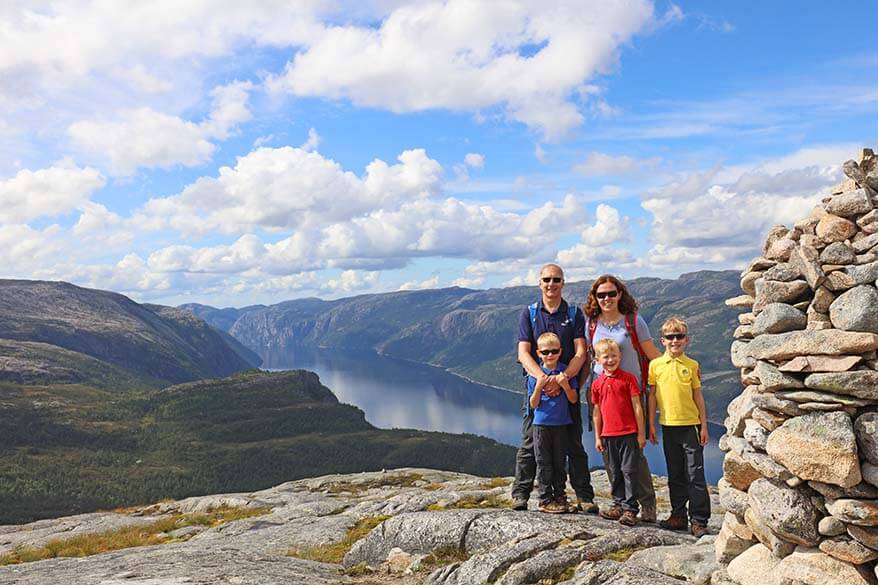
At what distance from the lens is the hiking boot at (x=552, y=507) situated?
1489 centimetres

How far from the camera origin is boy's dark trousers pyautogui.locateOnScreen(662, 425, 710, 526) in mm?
13008

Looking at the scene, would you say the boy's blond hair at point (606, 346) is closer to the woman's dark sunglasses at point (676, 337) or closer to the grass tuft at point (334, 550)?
the woman's dark sunglasses at point (676, 337)

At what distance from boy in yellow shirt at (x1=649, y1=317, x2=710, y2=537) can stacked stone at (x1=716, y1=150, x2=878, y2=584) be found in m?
2.24

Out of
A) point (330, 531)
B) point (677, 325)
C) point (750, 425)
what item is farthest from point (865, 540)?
point (330, 531)

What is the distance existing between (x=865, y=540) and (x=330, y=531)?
1608 centimetres

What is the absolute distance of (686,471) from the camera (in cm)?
1330

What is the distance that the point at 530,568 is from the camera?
38.3 feet

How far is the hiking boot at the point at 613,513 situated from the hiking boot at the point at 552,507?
1.01m

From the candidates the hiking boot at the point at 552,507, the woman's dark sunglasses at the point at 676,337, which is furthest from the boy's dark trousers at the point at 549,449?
the woman's dark sunglasses at the point at 676,337

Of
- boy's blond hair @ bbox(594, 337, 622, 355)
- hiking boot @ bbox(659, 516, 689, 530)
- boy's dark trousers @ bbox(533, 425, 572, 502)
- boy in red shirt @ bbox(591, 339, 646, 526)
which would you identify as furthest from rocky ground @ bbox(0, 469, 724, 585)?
boy's blond hair @ bbox(594, 337, 622, 355)

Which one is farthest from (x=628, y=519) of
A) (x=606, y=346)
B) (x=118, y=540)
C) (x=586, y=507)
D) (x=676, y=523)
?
(x=118, y=540)

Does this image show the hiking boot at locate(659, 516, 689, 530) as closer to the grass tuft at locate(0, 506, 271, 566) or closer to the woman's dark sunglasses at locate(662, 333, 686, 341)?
the woman's dark sunglasses at locate(662, 333, 686, 341)

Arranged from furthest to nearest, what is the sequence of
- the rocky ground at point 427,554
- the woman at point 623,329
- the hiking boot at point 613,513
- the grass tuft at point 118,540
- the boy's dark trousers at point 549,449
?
1. the grass tuft at point 118,540
2. the boy's dark trousers at point 549,449
3. the hiking boot at point 613,513
4. the woman at point 623,329
5. the rocky ground at point 427,554

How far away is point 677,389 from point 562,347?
266cm
